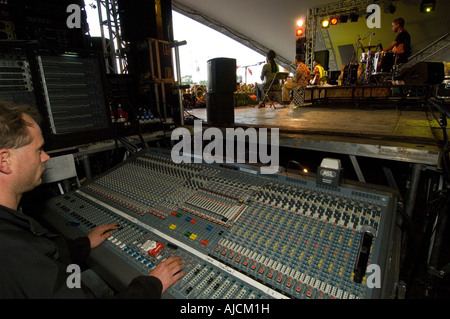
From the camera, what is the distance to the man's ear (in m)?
0.87

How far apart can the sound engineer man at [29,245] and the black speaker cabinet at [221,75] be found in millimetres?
2794

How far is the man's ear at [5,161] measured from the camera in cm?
87

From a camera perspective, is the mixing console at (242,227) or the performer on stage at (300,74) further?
the performer on stage at (300,74)

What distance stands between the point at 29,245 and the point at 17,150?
1.32 ft

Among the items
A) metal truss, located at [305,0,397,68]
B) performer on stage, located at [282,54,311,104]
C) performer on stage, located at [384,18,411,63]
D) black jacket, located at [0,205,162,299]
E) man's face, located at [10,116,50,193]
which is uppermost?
metal truss, located at [305,0,397,68]

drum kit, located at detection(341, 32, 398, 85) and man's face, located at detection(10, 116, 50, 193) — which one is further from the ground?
drum kit, located at detection(341, 32, 398, 85)

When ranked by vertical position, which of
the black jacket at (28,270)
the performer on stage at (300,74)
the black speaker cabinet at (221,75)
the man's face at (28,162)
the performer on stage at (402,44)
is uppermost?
the performer on stage at (402,44)

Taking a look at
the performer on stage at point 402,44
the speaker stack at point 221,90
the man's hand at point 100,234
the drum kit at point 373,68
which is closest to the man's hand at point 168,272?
the man's hand at point 100,234

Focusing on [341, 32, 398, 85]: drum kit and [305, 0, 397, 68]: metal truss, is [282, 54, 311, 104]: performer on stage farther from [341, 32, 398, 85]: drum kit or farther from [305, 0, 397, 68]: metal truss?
[305, 0, 397, 68]: metal truss

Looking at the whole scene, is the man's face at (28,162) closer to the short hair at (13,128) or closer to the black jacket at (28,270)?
the short hair at (13,128)

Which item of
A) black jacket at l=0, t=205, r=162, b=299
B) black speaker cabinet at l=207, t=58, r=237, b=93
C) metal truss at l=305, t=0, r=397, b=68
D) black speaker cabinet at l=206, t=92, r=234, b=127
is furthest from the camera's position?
metal truss at l=305, t=0, r=397, b=68

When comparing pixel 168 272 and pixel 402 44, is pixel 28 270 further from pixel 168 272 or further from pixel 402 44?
pixel 402 44

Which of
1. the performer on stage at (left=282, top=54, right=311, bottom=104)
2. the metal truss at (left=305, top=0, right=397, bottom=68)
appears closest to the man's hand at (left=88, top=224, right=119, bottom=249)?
the performer on stage at (left=282, top=54, right=311, bottom=104)

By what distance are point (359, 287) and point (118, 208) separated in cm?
131
